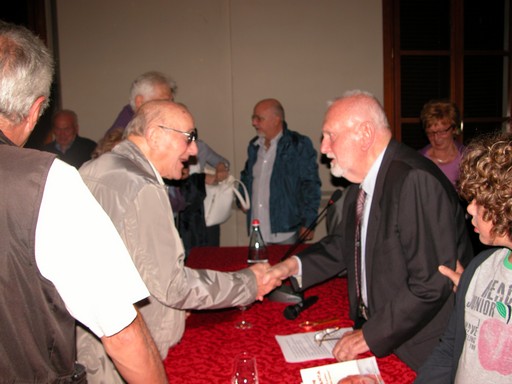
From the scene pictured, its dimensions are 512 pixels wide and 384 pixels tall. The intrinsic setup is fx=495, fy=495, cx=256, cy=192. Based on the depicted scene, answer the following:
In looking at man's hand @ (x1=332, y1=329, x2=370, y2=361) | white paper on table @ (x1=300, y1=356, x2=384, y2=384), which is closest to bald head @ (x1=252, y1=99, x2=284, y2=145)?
man's hand @ (x1=332, y1=329, x2=370, y2=361)

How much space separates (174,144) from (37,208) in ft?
3.69

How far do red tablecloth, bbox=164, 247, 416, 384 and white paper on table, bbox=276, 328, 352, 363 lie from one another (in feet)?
0.08

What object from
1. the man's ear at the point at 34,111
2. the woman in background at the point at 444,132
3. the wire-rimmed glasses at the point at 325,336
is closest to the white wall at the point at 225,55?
Result: the woman in background at the point at 444,132

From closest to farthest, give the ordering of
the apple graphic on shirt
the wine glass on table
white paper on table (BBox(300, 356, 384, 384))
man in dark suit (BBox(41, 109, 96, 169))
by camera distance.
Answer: the apple graphic on shirt
white paper on table (BBox(300, 356, 384, 384))
the wine glass on table
man in dark suit (BBox(41, 109, 96, 169))

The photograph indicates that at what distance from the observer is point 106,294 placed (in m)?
1.10

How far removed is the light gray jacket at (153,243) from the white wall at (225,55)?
4018mm

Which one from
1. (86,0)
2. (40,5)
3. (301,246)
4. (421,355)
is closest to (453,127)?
(301,246)

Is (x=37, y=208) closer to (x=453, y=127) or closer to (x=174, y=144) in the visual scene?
(x=174, y=144)

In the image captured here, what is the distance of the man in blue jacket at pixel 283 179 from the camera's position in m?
4.86

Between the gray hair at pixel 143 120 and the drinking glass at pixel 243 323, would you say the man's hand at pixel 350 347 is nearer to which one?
the drinking glass at pixel 243 323

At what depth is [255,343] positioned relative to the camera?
1.91 m

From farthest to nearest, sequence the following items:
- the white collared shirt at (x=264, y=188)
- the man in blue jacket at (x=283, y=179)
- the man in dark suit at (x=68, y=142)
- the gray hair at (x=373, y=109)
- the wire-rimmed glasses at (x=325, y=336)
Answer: the man in dark suit at (x=68, y=142)
the white collared shirt at (x=264, y=188)
the man in blue jacket at (x=283, y=179)
the gray hair at (x=373, y=109)
the wire-rimmed glasses at (x=325, y=336)

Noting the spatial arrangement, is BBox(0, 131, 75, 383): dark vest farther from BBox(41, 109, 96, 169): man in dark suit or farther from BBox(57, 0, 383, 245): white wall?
BBox(57, 0, 383, 245): white wall

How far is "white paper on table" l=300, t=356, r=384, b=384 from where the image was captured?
159cm
